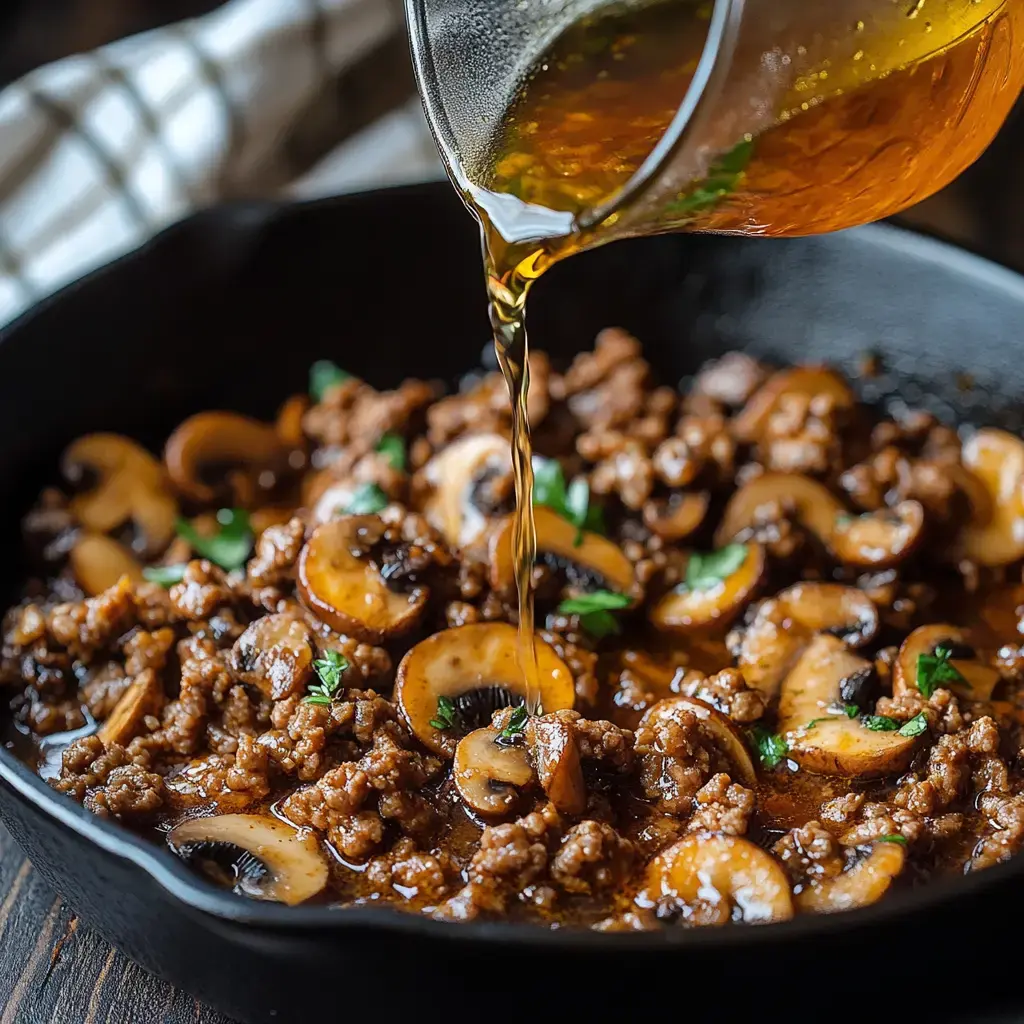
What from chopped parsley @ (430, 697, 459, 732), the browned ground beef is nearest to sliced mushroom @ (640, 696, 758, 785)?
the browned ground beef

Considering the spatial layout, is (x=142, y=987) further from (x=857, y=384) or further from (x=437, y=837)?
(x=857, y=384)

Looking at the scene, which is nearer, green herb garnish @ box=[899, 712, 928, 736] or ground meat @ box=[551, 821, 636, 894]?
ground meat @ box=[551, 821, 636, 894]

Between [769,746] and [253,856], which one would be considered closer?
[253,856]

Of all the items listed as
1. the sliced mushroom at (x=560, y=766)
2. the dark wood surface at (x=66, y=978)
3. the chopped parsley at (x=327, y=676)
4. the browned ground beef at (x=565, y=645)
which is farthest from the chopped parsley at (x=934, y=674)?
the dark wood surface at (x=66, y=978)

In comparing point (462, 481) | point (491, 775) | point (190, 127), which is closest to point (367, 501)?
point (462, 481)

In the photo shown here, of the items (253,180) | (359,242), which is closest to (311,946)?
(359,242)

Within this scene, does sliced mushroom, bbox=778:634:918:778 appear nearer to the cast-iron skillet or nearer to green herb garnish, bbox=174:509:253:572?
the cast-iron skillet

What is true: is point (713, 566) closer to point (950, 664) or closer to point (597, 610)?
point (597, 610)
